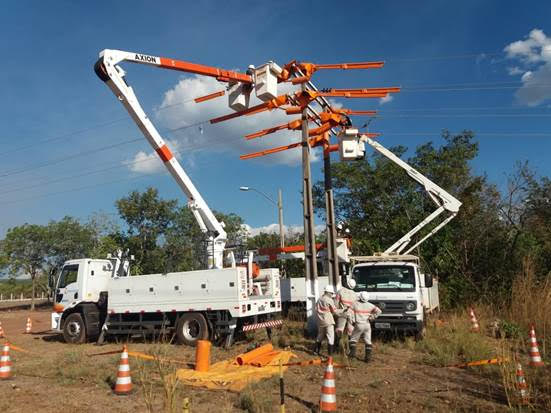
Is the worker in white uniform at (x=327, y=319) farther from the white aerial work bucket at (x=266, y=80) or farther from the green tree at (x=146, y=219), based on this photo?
the green tree at (x=146, y=219)

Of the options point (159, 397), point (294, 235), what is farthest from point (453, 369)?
point (294, 235)

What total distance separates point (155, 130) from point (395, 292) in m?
8.68

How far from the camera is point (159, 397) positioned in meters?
8.06

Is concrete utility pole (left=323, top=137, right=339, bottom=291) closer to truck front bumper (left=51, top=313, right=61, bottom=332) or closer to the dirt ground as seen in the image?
the dirt ground

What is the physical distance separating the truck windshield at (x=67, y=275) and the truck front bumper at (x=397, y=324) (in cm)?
1002

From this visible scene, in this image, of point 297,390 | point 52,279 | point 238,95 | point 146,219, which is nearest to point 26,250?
point 146,219

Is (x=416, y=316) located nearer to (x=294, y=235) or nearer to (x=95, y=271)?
(x=95, y=271)

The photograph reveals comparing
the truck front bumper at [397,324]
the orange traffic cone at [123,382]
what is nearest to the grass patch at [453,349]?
the truck front bumper at [397,324]

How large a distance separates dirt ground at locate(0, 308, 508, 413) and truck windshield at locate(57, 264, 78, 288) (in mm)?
4986

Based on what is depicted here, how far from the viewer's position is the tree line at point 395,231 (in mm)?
21562

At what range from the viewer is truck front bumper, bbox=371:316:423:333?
42.7 feet

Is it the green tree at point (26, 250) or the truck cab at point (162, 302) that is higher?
the green tree at point (26, 250)

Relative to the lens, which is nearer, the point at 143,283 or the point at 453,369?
the point at 453,369

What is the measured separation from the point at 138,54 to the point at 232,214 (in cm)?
3624
